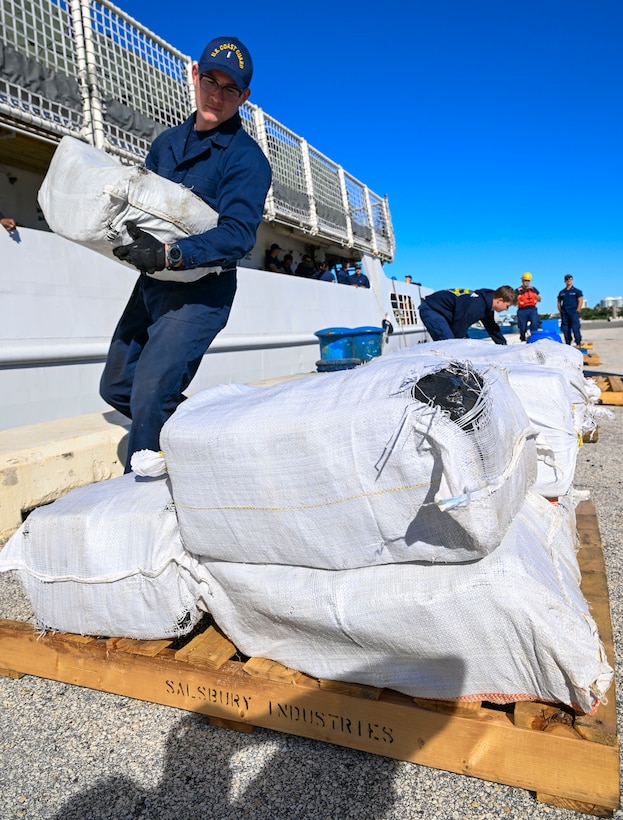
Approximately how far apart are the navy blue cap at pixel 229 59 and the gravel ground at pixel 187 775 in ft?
6.76

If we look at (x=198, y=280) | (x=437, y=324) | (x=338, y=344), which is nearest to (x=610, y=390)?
(x=437, y=324)

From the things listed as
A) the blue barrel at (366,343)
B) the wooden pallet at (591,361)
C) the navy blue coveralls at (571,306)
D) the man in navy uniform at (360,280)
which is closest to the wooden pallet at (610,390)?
the blue barrel at (366,343)

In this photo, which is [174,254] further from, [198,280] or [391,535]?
[391,535]

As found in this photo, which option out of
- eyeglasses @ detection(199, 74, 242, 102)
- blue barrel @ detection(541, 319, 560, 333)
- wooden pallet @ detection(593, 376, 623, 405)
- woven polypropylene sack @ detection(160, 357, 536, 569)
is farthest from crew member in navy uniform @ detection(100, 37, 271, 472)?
blue barrel @ detection(541, 319, 560, 333)

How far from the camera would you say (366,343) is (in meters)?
7.69

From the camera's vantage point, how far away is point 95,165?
199cm

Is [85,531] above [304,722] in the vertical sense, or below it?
above

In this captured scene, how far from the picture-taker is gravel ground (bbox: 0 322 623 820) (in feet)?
3.92

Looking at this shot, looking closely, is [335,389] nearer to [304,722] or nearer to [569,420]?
[304,722]

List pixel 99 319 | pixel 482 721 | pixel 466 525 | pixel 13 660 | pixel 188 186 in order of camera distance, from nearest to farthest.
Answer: pixel 466 525 → pixel 482 721 → pixel 13 660 → pixel 188 186 → pixel 99 319

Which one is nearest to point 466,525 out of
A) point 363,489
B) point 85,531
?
point 363,489

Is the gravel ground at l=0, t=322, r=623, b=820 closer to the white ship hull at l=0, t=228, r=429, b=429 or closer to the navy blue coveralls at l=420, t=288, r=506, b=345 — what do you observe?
the white ship hull at l=0, t=228, r=429, b=429

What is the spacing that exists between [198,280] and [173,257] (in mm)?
322

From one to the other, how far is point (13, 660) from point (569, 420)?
197cm
